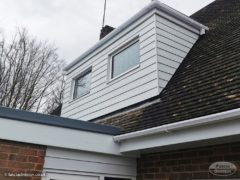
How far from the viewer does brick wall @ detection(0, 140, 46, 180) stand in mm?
3820

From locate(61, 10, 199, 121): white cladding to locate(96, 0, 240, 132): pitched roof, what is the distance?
269mm

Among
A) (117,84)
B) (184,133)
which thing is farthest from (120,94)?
(184,133)

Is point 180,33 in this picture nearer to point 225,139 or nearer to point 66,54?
point 225,139

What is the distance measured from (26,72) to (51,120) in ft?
44.7

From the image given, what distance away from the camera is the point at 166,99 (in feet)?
Result: 17.2

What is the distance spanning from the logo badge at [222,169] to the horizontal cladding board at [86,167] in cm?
154

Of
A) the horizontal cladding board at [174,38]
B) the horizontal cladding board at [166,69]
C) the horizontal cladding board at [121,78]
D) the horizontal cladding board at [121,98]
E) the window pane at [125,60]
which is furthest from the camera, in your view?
the window pane at [125,60]

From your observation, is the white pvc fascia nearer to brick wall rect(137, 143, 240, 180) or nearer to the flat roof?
the flat roof

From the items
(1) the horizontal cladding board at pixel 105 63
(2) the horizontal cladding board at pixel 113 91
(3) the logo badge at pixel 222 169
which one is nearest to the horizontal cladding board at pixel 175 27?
(1) the horizontal cladding board at pixel 105 63

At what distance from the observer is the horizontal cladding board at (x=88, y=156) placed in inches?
169

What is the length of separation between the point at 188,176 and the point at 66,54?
752 inches

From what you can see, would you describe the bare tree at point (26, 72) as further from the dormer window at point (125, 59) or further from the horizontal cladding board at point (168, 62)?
the horizontal cladding board at point (168, 62)

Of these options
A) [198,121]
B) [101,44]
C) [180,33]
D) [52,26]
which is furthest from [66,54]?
[198,121]

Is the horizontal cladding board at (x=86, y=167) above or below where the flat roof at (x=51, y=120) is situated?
below
